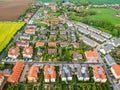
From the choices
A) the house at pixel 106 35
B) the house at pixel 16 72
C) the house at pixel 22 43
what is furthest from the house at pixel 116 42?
the house at pixel 16 72

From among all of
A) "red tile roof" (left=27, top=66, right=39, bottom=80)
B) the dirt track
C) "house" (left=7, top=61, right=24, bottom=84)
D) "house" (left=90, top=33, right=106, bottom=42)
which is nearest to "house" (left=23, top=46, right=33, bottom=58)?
"house" (left=7, top=61, right=24, bottom=84)

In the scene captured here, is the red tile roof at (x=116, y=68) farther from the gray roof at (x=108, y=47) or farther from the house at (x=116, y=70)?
the gray roof at (x=108, y=47)

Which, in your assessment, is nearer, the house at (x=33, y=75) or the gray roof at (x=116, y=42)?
the house at (x=33, y=75)

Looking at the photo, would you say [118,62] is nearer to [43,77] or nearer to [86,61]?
[86,61]

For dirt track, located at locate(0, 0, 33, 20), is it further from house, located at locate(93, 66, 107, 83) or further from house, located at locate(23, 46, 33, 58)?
house, located at locate(93, 66, 107, 83)

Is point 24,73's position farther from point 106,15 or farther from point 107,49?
point 106,15

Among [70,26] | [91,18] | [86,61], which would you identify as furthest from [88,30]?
[86,61]
